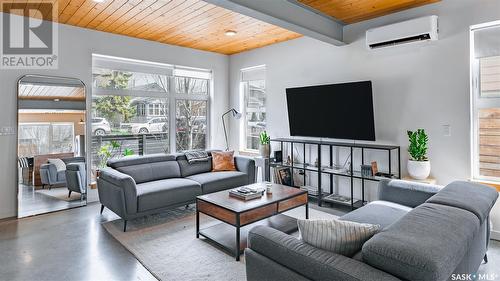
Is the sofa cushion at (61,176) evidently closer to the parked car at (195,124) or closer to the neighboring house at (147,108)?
the neighboring house at (147,108)

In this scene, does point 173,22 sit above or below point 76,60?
above

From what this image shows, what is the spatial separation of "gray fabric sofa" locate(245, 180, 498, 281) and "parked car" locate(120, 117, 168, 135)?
3826mm

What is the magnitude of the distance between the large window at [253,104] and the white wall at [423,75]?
1093mm

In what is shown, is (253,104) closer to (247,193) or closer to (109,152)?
(109,152)

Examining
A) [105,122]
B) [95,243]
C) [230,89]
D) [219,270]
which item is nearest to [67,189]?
[105,122]

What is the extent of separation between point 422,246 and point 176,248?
2.29m

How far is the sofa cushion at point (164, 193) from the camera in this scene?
3.43m

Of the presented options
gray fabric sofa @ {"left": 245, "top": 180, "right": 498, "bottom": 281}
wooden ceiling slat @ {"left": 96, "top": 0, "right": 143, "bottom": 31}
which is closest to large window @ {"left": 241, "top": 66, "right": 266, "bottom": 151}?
wooden ceiling slat @ {"left": 96, "top": 0, "right": 143, "bottom": 31}

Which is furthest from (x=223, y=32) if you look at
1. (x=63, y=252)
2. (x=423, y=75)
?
(x=63, y=252)

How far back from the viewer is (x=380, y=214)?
247 cm

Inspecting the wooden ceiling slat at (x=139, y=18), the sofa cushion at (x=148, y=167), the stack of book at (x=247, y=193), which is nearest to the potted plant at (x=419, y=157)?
the stack of book at (x=247, y=193)

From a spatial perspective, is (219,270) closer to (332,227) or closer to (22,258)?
(332,227)

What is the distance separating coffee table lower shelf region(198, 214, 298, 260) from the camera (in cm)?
284

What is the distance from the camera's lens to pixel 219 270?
96.8 inches
